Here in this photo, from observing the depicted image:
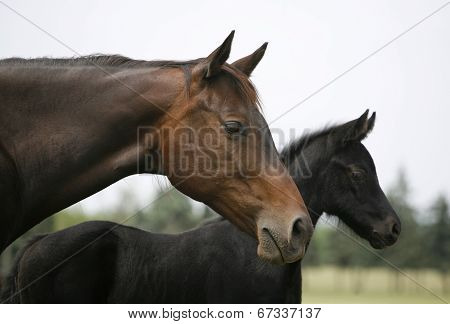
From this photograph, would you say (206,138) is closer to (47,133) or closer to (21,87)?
(47,133)

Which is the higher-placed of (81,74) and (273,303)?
(81,74)

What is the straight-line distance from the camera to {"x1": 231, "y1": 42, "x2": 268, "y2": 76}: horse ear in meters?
4.02

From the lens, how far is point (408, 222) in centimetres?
4084

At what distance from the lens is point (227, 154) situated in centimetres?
354

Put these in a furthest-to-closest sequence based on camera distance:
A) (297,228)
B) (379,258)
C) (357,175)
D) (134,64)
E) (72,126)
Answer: (379,258)
(357,175)
(134,64)
(72,126)
(297,228)

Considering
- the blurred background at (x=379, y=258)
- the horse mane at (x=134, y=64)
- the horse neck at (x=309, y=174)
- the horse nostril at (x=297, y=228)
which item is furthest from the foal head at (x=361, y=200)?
the blurred background at (x=379, y=258)

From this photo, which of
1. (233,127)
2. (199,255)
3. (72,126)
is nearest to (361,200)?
(199,255)

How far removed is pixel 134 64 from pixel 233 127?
89 centimetres

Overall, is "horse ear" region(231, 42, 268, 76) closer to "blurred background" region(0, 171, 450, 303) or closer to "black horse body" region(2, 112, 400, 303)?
"black horse body" region(2, 112, 400, 303)

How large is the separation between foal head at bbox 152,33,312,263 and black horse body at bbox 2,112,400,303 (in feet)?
8.13

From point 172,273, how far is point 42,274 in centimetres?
146

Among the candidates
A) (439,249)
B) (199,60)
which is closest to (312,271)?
(439,249)

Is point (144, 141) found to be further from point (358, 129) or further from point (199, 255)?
point (358, 129)

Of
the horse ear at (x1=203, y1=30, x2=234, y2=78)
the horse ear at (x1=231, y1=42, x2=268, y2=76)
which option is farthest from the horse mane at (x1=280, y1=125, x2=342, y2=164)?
the horse ear at (x1=203, y1=30, x2=234, y2=78)
